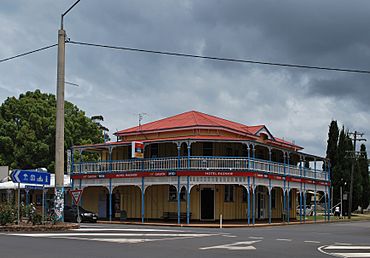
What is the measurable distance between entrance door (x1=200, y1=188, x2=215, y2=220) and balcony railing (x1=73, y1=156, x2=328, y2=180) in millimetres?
3909

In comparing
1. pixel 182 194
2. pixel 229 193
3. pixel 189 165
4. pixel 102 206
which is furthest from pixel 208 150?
pixel 102 206

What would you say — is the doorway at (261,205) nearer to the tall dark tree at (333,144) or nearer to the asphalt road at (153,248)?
the asphalt road at (153,248)

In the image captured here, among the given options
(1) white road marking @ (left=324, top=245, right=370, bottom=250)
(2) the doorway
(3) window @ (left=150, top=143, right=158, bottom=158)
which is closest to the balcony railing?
(3) window @ (left=150, top=143, right=158, bottom=158)

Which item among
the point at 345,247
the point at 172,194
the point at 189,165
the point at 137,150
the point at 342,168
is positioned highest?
the point at 137,150

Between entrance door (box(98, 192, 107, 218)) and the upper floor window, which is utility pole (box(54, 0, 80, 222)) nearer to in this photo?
the upper floor window

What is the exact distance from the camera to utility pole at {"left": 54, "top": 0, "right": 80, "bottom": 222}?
24562mm

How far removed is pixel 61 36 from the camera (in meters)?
25.0

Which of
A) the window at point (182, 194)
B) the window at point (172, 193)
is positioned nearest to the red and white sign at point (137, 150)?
the window at point (172, 193)

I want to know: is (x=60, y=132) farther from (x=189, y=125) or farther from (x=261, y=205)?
(x=261, y=205)

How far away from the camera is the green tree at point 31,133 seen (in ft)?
190

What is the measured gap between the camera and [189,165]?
36.6 metres

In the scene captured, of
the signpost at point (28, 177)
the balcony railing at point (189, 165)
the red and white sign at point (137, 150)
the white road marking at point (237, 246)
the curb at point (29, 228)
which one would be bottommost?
the white road marking at point (237, 246)

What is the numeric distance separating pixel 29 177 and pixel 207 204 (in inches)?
697

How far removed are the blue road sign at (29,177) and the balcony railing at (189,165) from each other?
12806mm
